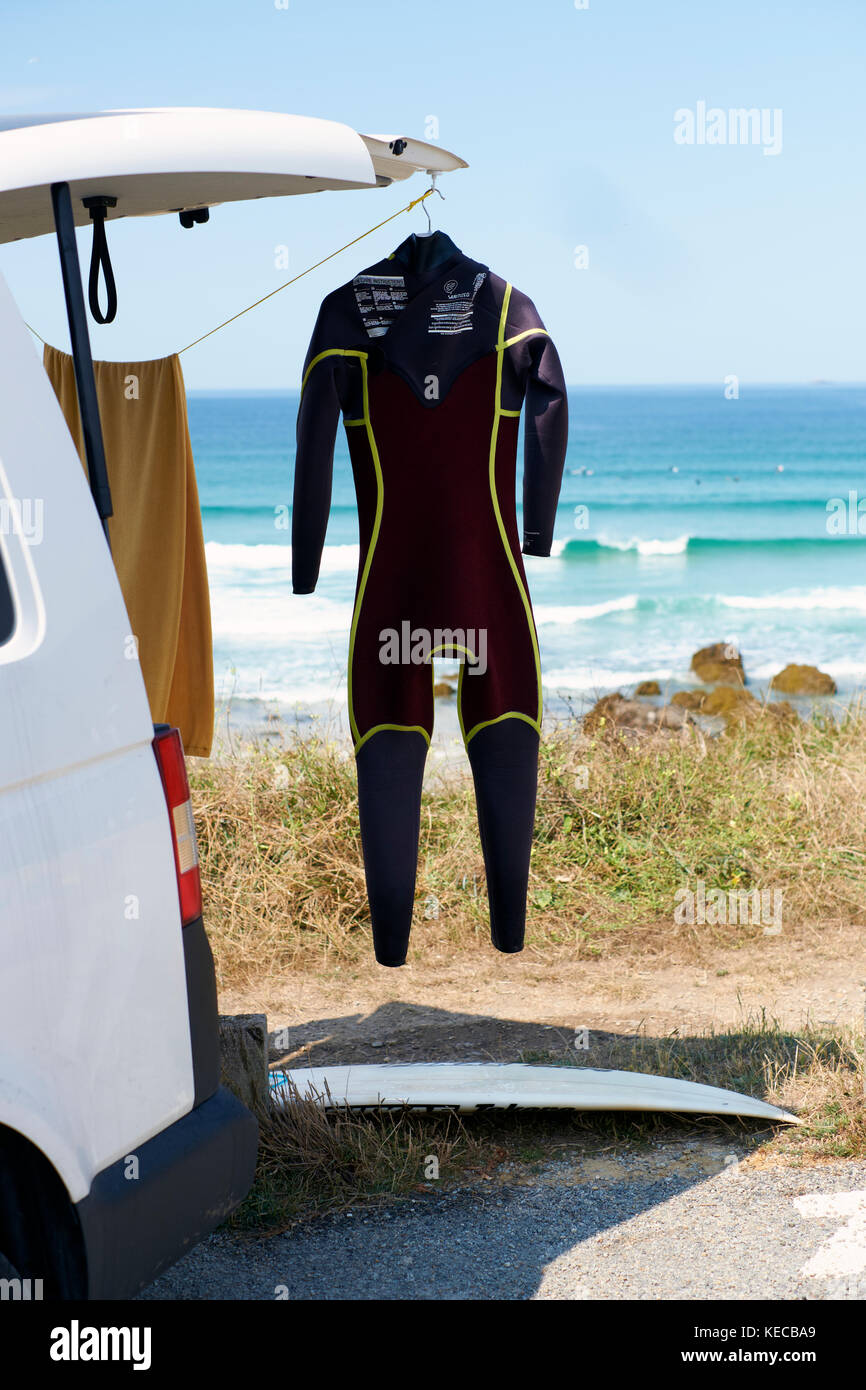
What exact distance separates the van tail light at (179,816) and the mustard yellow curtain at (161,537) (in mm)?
1808

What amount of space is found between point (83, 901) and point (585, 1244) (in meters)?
1.82

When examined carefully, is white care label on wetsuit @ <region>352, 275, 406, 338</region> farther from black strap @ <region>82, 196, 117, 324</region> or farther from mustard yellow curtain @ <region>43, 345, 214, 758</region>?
mustard yellow curtain @ <region>43, 345, 214, 758</region>

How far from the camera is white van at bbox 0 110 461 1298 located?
5.84 feet

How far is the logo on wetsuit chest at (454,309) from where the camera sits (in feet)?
11.0

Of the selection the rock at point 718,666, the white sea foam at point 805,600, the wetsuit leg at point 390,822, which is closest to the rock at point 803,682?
the rock at point 718,666

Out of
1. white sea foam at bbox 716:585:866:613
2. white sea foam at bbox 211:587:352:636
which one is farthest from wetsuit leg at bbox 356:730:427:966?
white sea foam at bbox 716:585:866:613

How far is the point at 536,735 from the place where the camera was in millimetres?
3533

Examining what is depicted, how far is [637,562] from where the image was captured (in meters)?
27.6

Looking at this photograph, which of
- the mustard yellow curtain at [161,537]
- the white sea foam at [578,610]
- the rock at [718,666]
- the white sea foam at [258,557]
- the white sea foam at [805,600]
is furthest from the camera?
the white sea foam at [805,600]

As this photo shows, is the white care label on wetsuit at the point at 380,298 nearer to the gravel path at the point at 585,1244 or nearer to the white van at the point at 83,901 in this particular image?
the white van at the point at 83,901

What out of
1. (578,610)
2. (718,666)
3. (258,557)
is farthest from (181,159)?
(258,557)

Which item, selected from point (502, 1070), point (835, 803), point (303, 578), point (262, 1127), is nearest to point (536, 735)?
point (303, 578)

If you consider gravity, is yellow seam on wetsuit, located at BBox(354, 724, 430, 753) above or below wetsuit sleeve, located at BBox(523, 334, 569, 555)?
below
